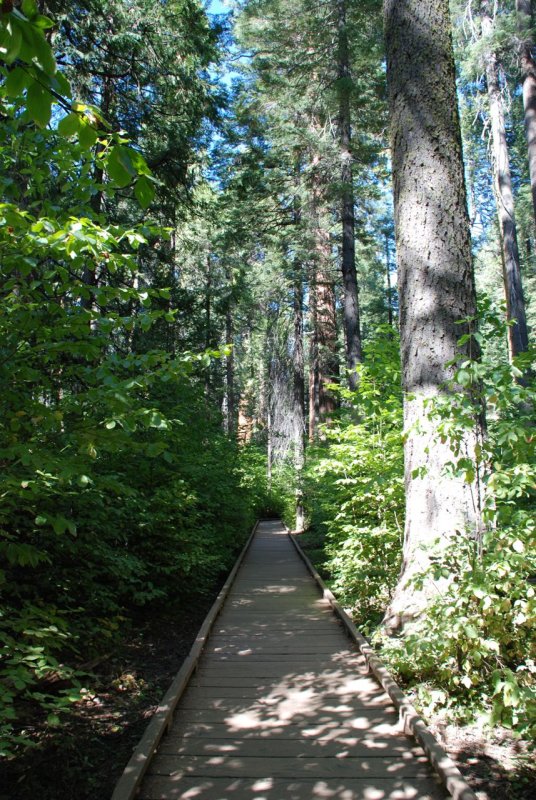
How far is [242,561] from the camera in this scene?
1138cm

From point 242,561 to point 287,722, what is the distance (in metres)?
8.08

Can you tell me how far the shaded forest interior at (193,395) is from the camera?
113 inches

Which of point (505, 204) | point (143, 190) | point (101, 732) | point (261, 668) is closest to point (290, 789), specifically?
point (101, 732)

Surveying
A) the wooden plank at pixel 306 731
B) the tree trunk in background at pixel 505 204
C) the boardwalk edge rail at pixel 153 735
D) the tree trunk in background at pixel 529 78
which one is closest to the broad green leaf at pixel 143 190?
the boardwalk edge rail at pixel 153 735

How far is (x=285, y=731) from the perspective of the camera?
3.31 meters

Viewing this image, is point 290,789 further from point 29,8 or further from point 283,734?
point 29,8

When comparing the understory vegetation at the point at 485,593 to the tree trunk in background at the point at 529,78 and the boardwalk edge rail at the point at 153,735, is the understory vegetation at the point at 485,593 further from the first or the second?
the tree trunk in background at the point at 529,78

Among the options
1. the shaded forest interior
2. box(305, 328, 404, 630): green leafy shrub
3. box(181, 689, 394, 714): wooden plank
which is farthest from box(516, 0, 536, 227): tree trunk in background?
box(181, 689, 394, 714): wooden plank

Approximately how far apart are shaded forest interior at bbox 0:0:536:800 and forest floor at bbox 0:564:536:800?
3 centimetres

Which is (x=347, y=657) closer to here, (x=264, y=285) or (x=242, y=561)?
(x=242, y=561)

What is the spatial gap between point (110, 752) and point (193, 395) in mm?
5641

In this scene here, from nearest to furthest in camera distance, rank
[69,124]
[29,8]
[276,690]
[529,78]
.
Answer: [29,8] < [69,124] < [276,690] < [529,78]

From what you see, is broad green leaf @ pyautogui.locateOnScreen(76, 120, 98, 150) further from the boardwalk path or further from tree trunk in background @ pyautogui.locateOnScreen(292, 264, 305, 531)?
tree trunk in background @ pyautogui.locateOnScreen(292, 264, 305, 531)

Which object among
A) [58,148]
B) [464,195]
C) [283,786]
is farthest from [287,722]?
[464,195]
